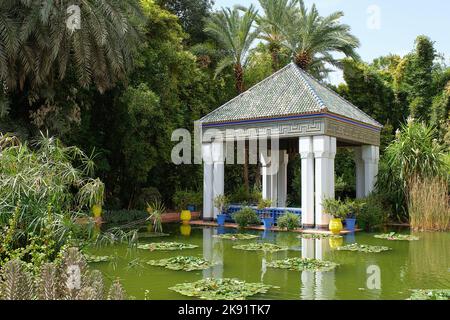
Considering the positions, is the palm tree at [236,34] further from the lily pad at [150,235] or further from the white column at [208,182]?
the lily pad at [150,235]

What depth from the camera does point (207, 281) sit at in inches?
280

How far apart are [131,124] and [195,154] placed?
3.57 metres

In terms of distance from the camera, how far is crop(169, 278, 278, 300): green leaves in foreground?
20.8 feet

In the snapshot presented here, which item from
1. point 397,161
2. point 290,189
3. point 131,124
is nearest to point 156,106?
point 131,124

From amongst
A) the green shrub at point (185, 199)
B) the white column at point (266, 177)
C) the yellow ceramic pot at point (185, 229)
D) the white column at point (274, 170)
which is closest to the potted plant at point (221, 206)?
the yellow ceramic pot at point (185, 229)

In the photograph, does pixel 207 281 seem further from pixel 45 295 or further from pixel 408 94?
pixel 408 94

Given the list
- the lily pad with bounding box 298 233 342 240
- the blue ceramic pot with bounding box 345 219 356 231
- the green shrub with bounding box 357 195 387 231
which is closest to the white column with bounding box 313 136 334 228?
the blue ceramic pot with bounding box 345 219 356 231

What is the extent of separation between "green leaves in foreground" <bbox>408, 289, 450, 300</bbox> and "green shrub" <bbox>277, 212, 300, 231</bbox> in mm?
8704

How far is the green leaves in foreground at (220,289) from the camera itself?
20.8ft

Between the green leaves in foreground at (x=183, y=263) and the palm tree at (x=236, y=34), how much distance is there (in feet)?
45.7

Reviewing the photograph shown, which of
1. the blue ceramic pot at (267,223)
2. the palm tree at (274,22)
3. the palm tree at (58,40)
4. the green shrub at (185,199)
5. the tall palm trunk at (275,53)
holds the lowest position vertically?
the blue ceramic pot at (267,223)

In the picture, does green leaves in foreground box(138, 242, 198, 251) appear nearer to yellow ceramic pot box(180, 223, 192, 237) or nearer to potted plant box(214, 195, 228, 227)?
yellow ceramic pot box(180, 223, 192, 237)

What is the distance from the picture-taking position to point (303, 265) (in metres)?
8.77

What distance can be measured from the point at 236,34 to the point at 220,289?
56.3ft
